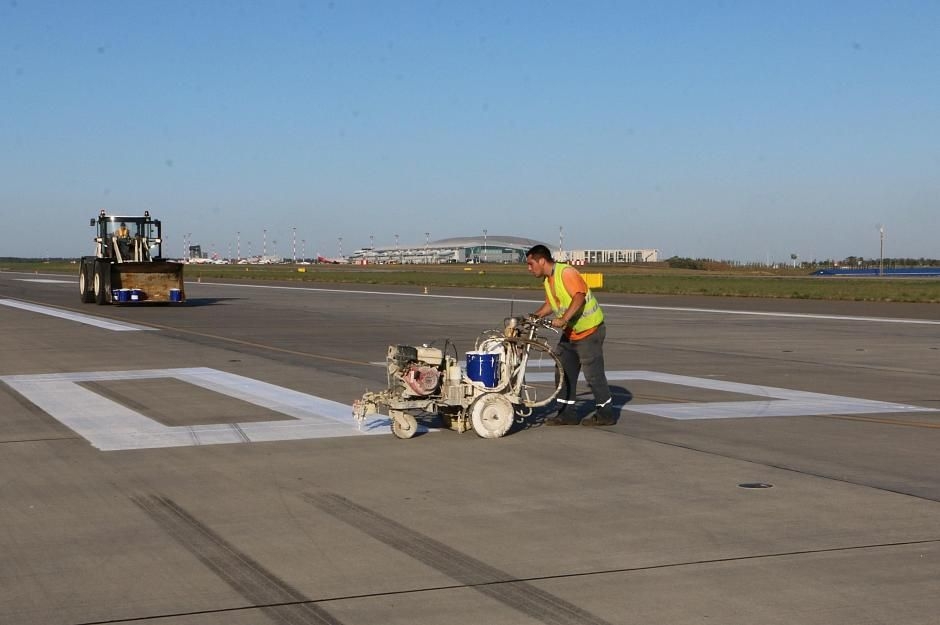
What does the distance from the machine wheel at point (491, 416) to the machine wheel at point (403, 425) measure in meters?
0.63

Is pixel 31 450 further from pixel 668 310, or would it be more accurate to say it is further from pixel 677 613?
pixel 668 310

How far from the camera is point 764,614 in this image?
571 centimetres

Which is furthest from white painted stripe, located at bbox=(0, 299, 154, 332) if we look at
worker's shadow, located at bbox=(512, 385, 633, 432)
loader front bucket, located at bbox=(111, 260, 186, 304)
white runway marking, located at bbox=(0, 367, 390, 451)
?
worker's shadow, located at bbox=(512, 385, 633, 432)

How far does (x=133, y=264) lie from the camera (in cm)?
3684

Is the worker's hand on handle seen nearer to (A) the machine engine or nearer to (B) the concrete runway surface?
(B) the concrete runway surface

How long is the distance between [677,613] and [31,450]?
281 inches

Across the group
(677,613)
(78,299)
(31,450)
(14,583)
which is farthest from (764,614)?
(78,299)

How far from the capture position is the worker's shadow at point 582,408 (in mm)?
12461

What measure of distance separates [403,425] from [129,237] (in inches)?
1134

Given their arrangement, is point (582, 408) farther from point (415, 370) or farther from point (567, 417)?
point (415, 370)

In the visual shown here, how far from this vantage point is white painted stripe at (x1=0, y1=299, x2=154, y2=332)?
28.0 meters

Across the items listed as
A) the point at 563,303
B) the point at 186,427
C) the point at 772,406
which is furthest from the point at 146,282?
the point at 563,303

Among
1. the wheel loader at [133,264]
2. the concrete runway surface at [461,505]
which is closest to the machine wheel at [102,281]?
the wheel loader at [133,264]

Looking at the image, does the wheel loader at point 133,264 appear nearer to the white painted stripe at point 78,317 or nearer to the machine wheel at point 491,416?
the white painted stripe at point 78,317
